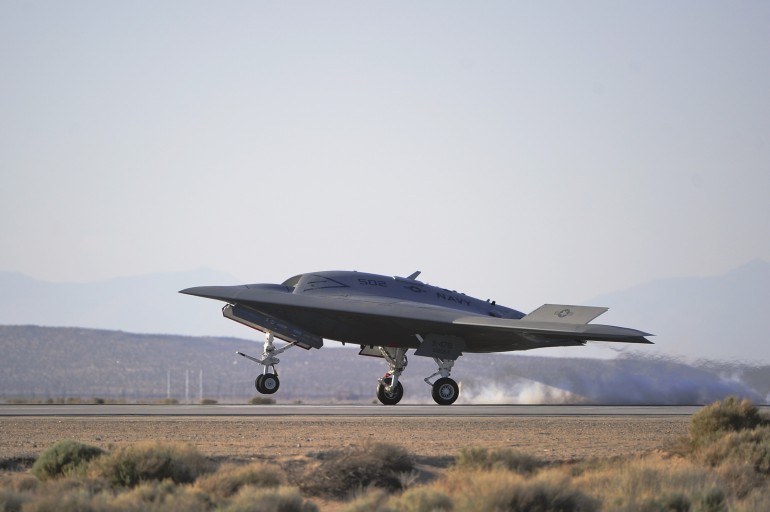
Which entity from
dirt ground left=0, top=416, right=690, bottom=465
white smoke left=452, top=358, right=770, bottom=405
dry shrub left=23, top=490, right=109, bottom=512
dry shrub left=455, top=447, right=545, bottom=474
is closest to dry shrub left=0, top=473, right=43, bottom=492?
dry shrub left=23, top=490, right=109, bottom=512

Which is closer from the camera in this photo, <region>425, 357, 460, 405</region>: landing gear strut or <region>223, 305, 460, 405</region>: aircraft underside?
<region>223, 305, 460, 405</region>: aircraft underside

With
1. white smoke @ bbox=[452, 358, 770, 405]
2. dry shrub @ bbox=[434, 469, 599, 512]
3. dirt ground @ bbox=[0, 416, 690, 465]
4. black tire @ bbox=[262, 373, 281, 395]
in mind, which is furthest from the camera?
white smoke @ bbox=[452, 358, 770, 405]

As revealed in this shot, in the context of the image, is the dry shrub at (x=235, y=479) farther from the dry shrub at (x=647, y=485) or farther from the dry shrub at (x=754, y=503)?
the dry shrub at (x=754, y=503)

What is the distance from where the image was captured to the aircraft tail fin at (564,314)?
3491cm

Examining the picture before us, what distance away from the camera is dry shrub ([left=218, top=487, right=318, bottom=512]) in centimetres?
1280

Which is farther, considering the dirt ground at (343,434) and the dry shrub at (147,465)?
the dirt ground at (343,434)

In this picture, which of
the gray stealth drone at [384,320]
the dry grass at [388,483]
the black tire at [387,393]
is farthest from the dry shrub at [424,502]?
the black tire at [387,393]

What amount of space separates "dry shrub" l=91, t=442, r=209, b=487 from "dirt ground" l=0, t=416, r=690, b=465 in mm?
2366

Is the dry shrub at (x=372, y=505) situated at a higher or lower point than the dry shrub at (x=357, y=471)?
lower

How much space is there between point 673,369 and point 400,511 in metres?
37.3

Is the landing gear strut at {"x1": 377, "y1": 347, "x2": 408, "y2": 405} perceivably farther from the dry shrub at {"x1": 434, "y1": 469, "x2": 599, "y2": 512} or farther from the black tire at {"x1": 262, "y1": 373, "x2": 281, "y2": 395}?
the dry shrub at {"x1": 434, "y1": 469, "x2": 599, "y2": 512}

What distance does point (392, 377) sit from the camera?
121ft

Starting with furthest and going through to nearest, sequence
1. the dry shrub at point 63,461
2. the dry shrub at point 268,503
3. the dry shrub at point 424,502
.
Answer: the dry shrub at point 63,461 → the dry shrub at point 424,502 → the dry shrub at point 268,503

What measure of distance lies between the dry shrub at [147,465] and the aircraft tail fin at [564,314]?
2019 centimetres
